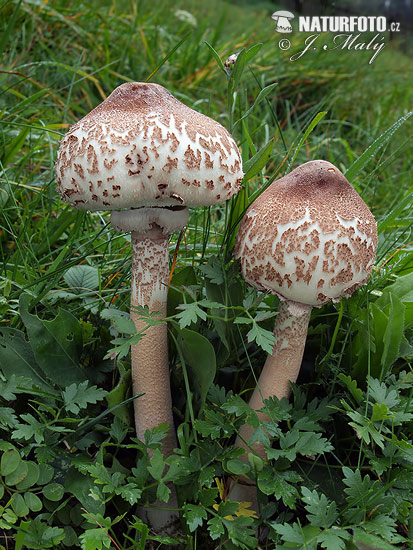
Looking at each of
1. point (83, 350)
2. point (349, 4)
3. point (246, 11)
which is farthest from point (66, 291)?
point (246, 11)

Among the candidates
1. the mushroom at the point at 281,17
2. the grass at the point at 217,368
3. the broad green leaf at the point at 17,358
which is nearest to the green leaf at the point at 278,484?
the grass at the point at 217,368

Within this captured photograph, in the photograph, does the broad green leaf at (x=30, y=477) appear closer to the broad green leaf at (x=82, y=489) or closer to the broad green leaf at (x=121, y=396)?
the broad green leaf at (x=82, y=489)

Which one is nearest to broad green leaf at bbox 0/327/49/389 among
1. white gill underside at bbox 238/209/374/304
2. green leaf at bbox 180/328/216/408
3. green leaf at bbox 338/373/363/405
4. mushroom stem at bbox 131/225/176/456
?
mushroom stem at bbox 131/225/176/456

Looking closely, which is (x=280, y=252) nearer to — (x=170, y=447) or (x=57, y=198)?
(x=170, y=447)

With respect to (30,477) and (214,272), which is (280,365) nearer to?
(214,272)

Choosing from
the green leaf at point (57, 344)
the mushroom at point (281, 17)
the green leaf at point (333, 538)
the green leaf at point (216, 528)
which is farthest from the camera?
the mushroom at point (281, 17)

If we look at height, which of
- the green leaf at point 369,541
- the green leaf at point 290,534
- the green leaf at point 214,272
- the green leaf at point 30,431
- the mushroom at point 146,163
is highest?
the mushroom at point 146,163

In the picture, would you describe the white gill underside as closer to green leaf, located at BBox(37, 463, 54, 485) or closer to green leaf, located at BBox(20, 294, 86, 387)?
green leaf, located at BBox(20, 294, 86, 387)

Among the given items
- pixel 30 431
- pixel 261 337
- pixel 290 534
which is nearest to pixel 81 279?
pixel 30 431
